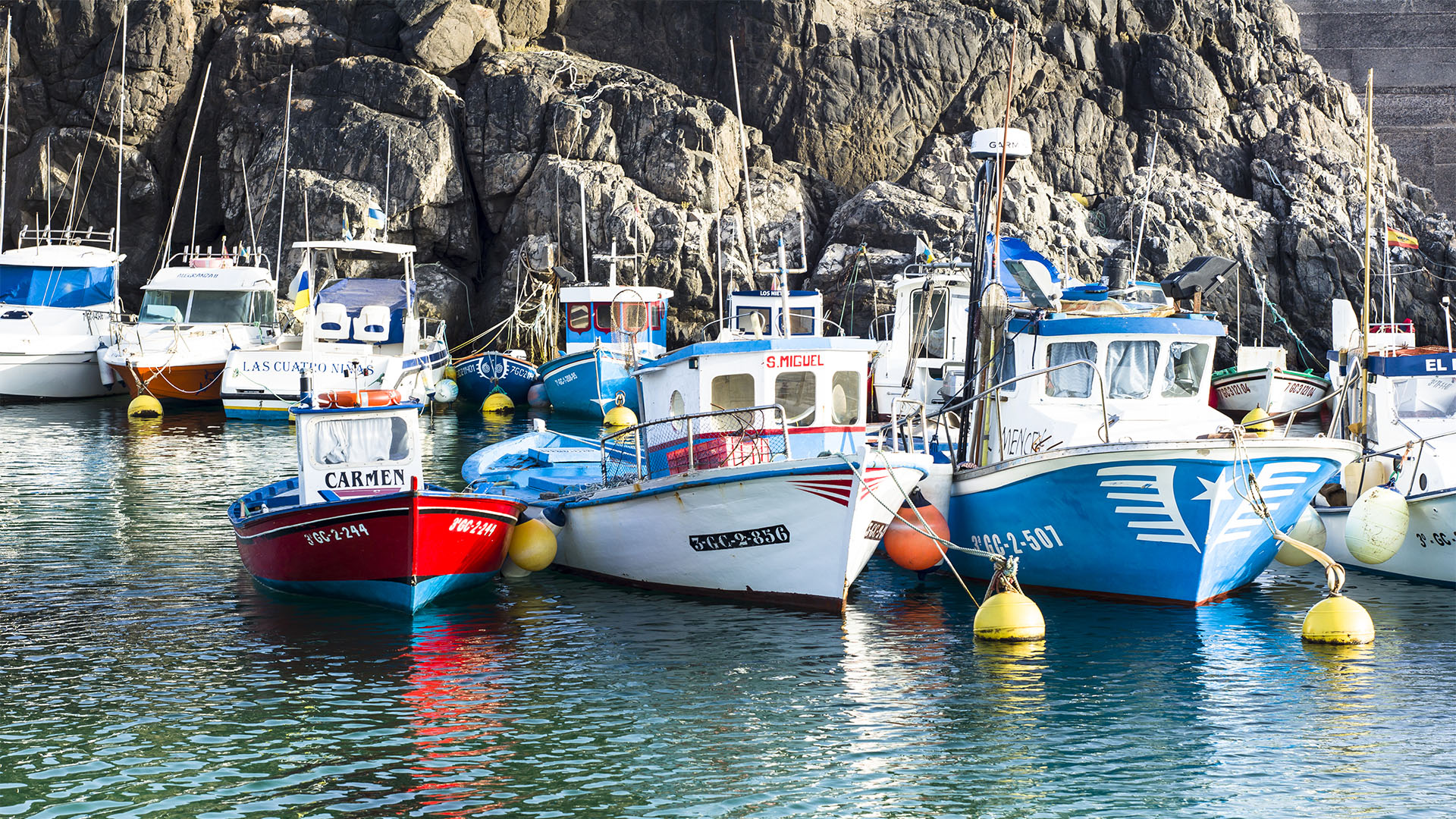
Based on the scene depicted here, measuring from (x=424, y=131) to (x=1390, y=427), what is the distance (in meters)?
32.1

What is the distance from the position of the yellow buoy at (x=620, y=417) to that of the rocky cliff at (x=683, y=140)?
9754 mm

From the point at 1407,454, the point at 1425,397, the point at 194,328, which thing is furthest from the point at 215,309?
the point at 1407,454

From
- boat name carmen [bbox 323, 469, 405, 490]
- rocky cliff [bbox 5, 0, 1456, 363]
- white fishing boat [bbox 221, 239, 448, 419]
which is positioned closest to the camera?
boat name carmen [bbox 323, 469, 405, 490]

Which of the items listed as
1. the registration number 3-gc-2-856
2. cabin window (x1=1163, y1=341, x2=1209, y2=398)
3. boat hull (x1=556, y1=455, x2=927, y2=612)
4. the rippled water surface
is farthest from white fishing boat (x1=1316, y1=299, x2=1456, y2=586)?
boat hull (x1=556, y1=455, x2=927, y2=612)

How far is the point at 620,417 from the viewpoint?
31500 millimetres

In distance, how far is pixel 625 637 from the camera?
12.7 metres

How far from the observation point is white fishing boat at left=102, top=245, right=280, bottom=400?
33219 millimetres

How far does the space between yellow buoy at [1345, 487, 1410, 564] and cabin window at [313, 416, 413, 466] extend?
10302 millimetres

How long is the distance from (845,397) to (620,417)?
17204 millimetres

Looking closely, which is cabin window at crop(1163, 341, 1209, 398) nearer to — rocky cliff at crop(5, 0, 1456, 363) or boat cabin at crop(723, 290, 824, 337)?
boat cabin at crop(723, 290, 824, 337)

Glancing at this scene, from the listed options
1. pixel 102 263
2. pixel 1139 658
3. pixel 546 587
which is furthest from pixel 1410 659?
pixel 102 263

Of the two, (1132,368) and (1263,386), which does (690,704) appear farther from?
Answer: (1263,386)

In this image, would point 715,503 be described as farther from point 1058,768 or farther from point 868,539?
point 1058,768

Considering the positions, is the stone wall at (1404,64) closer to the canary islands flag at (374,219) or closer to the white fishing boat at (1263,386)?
the white fishing boat at (1263,386)
